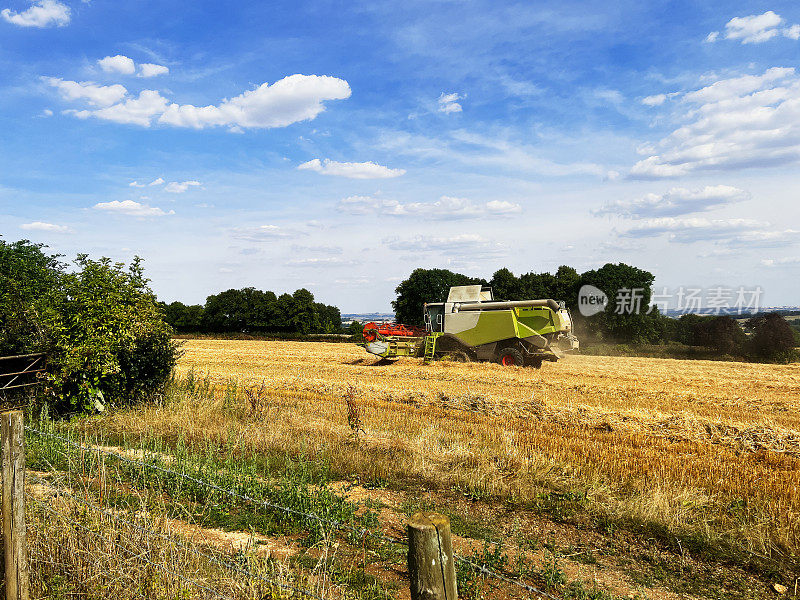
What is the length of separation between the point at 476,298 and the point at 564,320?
340 centimetres

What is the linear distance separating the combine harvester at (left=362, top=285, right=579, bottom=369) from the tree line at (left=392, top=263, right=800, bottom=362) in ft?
34.4

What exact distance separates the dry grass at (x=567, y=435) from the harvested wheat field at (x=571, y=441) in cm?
3

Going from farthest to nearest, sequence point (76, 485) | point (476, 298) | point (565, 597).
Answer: point (476, 298), point (76, 485), point (565, 597)

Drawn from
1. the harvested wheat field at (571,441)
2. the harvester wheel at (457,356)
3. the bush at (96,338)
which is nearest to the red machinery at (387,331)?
the harvester wheel at (457,356)

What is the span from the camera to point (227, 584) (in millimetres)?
3424

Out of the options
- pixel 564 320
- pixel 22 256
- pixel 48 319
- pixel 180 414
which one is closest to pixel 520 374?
pixel 564 320

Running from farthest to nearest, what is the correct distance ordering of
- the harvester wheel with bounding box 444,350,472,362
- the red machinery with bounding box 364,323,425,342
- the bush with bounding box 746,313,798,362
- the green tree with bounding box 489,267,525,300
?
the green tree with bounding box 489,267,525,300
the bush with bounding box 746,313,798,362
the red machinery with bounding box 364,323,425,342
the harvester wheel with bounding box 444,350,472,362

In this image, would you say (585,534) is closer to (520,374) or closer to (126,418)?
(126,418)

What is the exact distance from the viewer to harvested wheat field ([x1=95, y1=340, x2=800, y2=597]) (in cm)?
547

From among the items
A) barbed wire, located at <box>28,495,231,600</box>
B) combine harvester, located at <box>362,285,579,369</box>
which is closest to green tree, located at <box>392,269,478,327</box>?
combine harvester, located at <box>362,285,579,369</box>

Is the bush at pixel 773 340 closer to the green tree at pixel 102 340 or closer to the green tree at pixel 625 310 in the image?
the green tree at pixel 625 310

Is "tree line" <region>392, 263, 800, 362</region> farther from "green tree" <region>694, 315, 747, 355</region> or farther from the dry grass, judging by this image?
the dry grass

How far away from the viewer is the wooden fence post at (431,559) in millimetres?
2430

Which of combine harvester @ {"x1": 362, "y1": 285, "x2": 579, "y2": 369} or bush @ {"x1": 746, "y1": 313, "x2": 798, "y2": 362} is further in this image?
bush @ {"x1": 746, "y1": 313, "x2": 798, "y2": 362}
